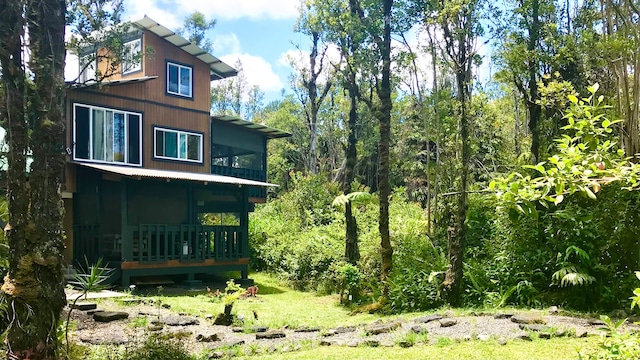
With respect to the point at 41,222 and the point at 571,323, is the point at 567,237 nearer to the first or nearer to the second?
the point at 571,323

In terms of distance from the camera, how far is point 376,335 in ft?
24.8

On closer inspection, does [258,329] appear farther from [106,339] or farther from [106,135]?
[106,135]

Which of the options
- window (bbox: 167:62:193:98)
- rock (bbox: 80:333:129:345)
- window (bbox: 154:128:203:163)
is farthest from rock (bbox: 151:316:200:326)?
window (bbox: 167:62:193:98)

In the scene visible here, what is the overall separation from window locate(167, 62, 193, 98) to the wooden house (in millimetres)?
34

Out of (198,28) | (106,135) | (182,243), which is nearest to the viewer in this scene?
(182,243)

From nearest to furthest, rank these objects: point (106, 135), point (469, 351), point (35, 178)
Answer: point (35, 178) < point (469, 351) < point (106, 135)

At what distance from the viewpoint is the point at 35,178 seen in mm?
5094

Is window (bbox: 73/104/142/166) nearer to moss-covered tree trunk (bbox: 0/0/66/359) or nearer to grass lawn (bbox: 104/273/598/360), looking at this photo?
grass lawn (bbox: 104/273/598/360)

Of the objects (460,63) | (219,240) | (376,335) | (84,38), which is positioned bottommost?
(376,335)

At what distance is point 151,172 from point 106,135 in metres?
2.20

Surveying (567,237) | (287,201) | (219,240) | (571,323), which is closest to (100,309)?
(219,240)

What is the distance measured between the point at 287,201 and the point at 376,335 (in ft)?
48.4

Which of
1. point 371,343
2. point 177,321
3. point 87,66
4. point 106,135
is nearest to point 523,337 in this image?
point 371,343

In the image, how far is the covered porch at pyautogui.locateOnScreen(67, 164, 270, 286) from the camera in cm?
1407
